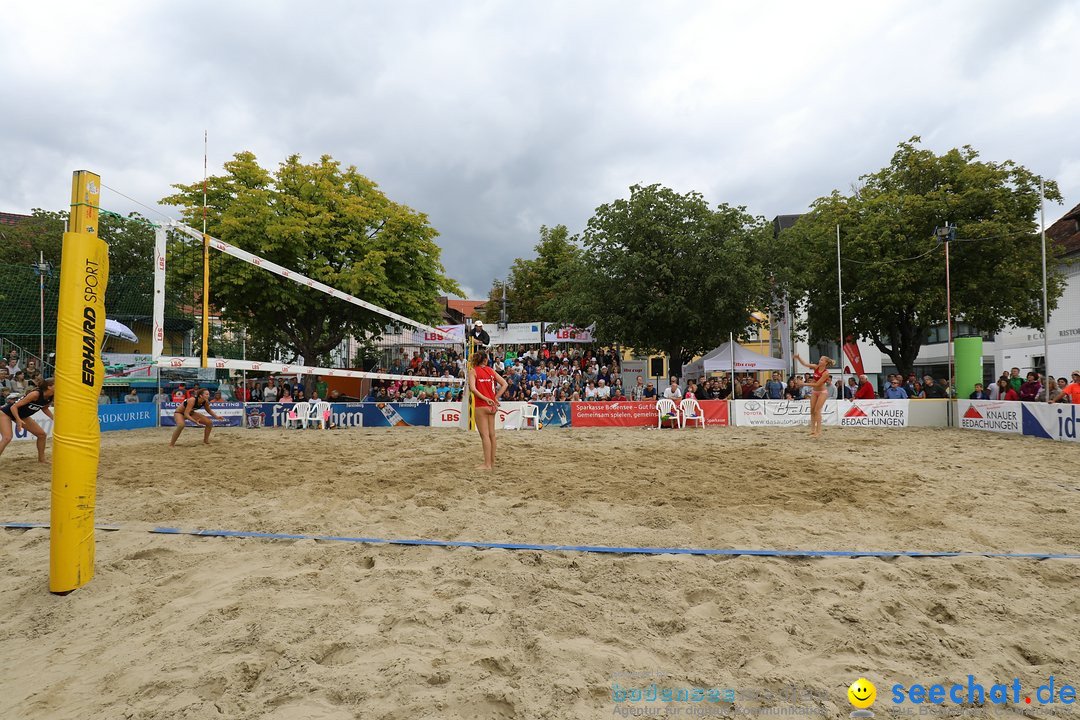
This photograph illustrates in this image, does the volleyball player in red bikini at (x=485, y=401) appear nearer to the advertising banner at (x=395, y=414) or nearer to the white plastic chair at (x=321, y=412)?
the advertising banner at (x=395, y=414)

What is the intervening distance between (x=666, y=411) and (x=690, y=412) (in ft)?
2.11

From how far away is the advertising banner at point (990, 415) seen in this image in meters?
11.9

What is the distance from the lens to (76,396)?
133 inches

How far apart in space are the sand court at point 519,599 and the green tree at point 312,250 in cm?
1298

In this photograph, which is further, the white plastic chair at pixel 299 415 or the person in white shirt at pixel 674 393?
the white plastic chair at pixel 299 415

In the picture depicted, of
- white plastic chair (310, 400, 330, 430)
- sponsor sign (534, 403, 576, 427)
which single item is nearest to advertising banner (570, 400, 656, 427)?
sponsor sign (534, 403, 576, 427)

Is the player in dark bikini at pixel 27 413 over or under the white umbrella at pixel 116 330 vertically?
under

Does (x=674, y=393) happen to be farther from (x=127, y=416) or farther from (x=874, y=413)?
(x=127, y=416)

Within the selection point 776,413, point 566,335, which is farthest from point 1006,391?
point 566,335

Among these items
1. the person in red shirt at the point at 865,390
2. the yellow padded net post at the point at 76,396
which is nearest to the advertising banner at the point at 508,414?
the person in red shirt at the point at 865,390

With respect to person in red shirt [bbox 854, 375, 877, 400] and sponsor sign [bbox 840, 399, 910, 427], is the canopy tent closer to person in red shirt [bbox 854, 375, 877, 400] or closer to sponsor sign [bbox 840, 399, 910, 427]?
person in red shirt [bbox 854, 375, 877, 400]

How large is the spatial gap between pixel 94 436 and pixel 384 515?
2.20 meters

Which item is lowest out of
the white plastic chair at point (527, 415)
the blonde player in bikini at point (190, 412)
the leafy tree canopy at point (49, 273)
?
the white plastic chair at point (527, 415)

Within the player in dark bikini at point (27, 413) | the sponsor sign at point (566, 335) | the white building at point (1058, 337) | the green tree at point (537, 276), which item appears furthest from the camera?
the green tree at point (537, 276)
